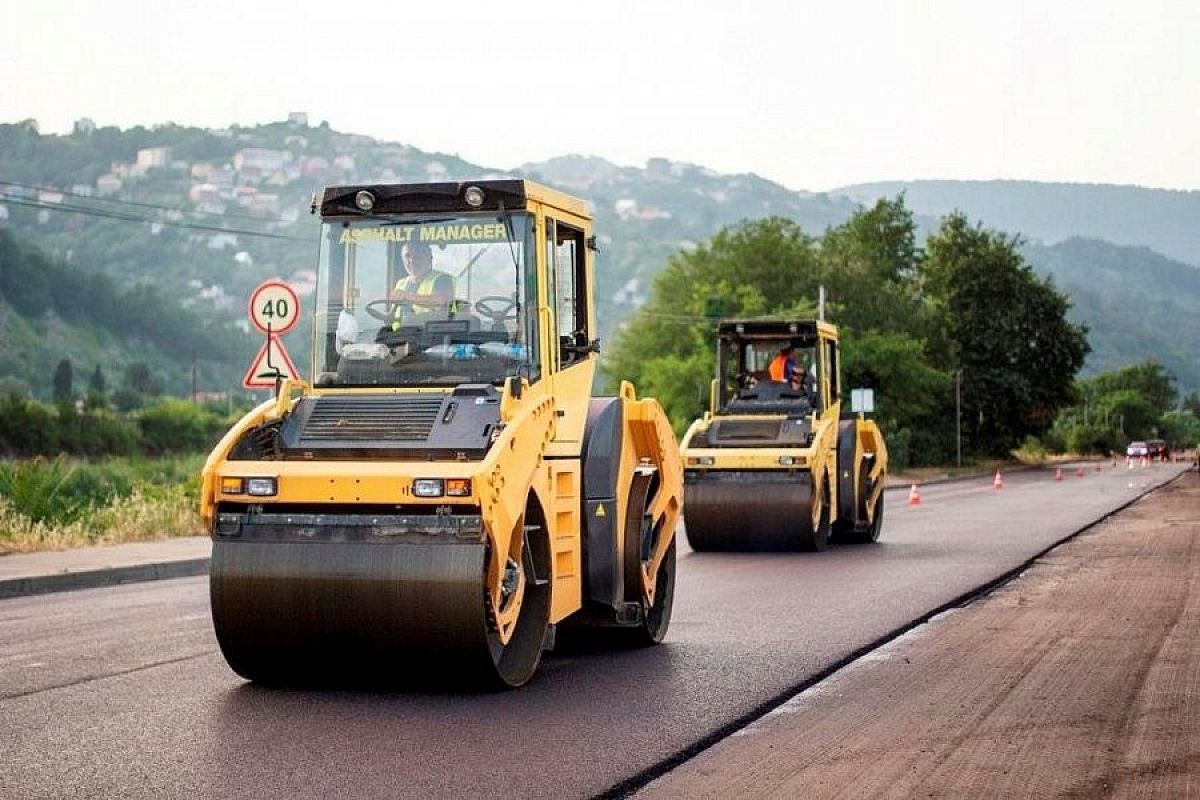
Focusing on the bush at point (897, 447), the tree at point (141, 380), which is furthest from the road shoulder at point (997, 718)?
the tree at point (141, 380)

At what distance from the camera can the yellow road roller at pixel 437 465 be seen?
29.6 feet

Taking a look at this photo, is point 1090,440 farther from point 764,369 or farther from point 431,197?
point 431,197

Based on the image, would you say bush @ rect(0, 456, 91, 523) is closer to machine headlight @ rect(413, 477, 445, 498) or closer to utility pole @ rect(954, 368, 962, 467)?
machine headlight @ rect(413, 477, 445, 498)

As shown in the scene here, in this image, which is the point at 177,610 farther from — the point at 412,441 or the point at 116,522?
the point at 116,522

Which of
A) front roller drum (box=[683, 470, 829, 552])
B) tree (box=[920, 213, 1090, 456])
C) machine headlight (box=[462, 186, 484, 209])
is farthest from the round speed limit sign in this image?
tree (box=[920, 213, 1090, 456])

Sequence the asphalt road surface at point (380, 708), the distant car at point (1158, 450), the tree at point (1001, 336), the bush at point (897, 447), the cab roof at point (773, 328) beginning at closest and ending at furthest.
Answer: the asphalt road surface at point (380, 708) → the cab roof at point (773, 328) → the bush at point (897, 447) → the tree at point (1001, 336) → the distant car at point (1158, 450)

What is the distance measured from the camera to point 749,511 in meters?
21.2

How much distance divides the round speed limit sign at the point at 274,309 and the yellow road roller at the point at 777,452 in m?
4.87

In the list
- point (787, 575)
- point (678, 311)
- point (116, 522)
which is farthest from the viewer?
point (678, 311)

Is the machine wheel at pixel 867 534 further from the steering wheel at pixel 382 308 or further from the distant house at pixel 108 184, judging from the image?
the distant house at pixel 108 184

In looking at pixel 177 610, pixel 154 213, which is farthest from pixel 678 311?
pixel 154 213

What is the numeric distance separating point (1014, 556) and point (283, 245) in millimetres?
149606

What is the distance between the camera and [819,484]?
21.5m

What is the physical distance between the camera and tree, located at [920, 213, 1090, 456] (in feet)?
310
